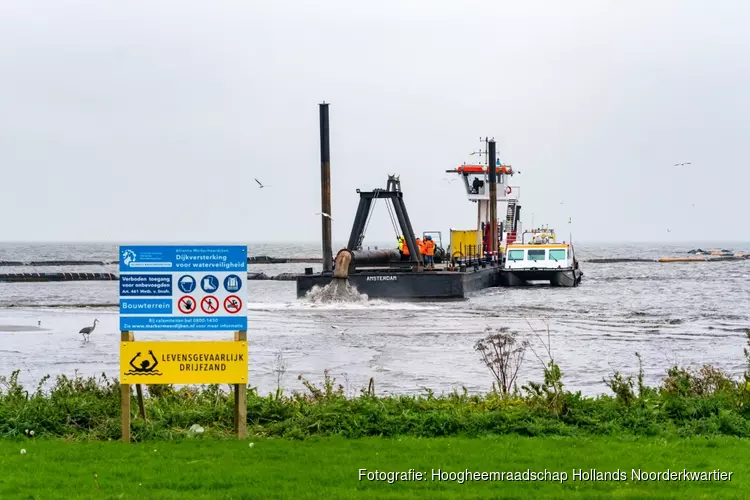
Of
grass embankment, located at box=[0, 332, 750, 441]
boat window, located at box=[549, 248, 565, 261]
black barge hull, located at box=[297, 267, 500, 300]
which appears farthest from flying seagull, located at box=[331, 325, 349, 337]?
boat window, located at box=[549, 248, 565, 261]

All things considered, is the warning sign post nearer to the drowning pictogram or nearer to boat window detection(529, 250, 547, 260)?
the drowning pictogram

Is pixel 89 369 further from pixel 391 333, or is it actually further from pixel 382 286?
pixel 382 286

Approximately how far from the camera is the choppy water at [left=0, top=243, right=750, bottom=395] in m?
17.5

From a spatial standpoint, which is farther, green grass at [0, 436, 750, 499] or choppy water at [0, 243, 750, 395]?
choppy water at [0, 243, 750, 395]

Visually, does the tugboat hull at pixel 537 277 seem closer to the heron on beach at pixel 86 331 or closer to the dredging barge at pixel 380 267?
the dredging barge at pixel 380 267

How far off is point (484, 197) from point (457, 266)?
52.2 ft

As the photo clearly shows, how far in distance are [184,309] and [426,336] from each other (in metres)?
16.2

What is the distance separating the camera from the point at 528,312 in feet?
113

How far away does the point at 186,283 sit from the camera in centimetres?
903

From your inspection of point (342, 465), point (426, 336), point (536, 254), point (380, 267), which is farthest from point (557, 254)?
point (342, 465)

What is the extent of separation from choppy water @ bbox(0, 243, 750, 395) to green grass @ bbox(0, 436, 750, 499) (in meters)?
6.39

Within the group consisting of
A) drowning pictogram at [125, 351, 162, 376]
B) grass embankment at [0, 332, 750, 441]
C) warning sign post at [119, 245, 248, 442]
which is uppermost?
warning sign post at [119, 245, 248, 442]

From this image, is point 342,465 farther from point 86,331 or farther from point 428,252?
point 428,252

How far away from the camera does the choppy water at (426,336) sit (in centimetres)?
1752
